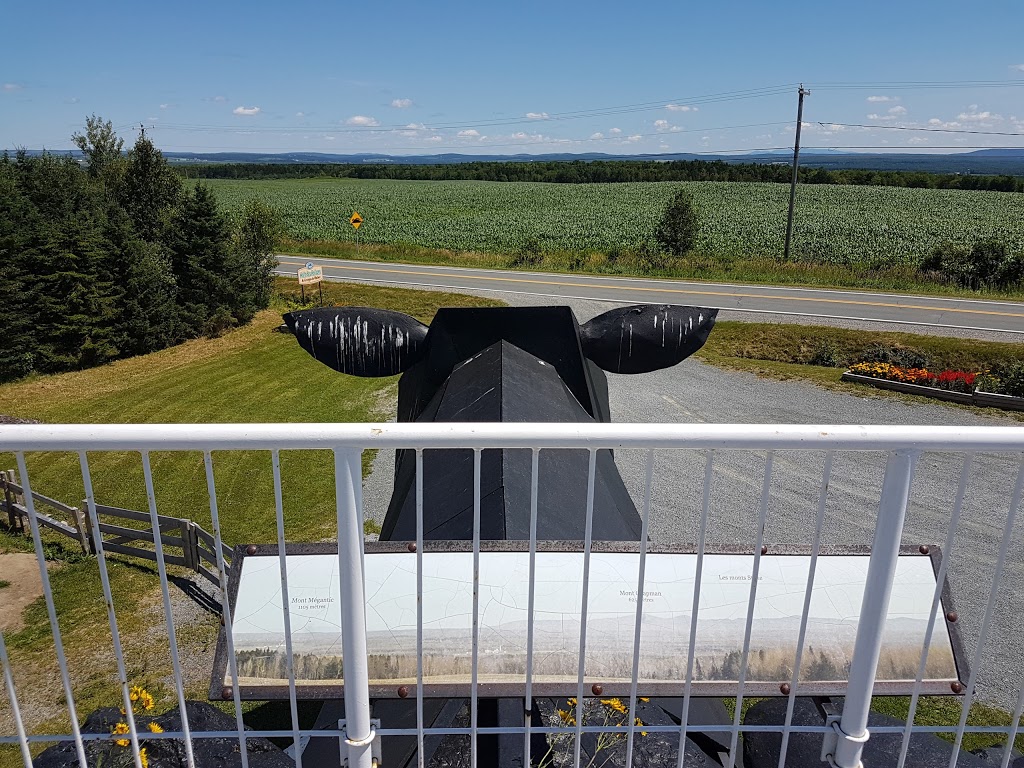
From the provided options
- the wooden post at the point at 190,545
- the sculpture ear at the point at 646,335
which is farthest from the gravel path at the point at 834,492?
the sculpture ear at the point at 646,335

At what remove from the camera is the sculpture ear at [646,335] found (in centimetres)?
407

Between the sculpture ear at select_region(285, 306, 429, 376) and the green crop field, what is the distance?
105 feet

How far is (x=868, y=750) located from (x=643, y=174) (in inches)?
4415

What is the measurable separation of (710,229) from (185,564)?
49.9 metres

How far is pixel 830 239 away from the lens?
48344 mm

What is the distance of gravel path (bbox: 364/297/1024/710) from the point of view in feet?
27.6

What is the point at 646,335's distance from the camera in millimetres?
4137

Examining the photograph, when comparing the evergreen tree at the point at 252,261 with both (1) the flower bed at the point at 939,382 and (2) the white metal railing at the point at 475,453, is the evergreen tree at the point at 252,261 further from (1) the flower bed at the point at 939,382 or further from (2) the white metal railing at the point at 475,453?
(2) the white metal railing at the point at 475,453

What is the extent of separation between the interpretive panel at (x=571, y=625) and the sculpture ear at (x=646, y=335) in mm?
1732

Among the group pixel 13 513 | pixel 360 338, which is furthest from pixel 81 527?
pixel 360 338

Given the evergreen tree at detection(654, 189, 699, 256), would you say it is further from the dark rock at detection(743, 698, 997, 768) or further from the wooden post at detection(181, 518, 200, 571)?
the dark rock at detection(743, 698, 997, 768)

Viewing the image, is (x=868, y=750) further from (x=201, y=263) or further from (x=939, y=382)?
(x=201, y=263)

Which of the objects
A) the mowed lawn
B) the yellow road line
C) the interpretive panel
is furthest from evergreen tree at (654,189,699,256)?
the interpretive panel

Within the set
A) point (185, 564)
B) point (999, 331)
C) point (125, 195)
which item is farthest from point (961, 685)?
point (125, 195)
